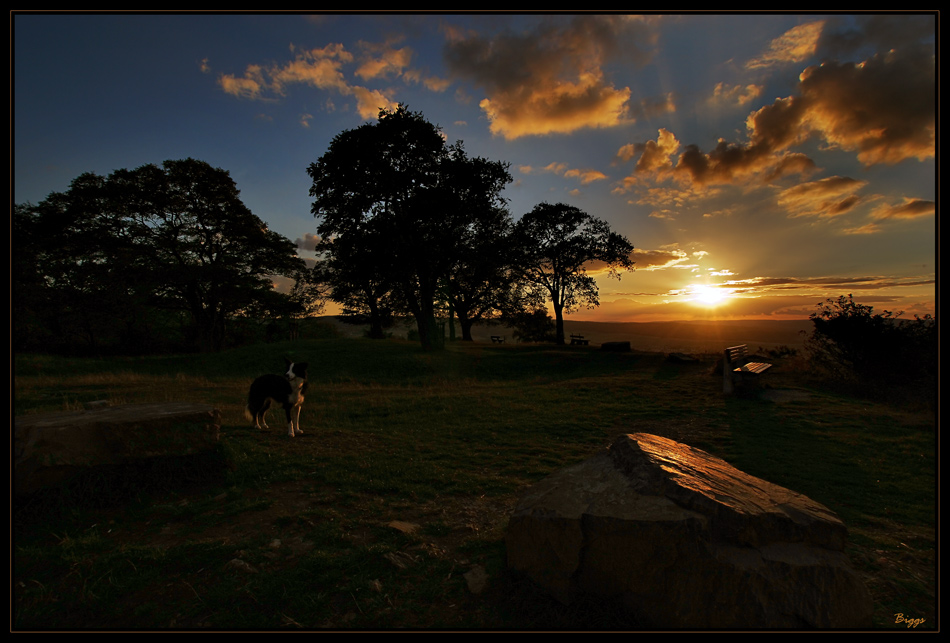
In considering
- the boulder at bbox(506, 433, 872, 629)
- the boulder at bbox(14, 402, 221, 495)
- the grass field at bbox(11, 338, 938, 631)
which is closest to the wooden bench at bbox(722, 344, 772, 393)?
the grass field at bbox(11, 338, 938, 631)

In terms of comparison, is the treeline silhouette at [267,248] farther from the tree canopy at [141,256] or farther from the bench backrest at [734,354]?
the bench backrest at [734,354]

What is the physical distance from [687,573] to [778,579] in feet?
2.10

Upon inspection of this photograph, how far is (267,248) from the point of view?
125ft

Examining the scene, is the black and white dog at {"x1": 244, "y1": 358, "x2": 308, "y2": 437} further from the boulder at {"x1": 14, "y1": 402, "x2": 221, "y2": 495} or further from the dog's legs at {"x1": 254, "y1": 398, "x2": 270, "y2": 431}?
the boulder at {"x1": 14, "y1": 402, "x2": 221, "y2": 495}

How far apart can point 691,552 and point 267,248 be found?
42.5m

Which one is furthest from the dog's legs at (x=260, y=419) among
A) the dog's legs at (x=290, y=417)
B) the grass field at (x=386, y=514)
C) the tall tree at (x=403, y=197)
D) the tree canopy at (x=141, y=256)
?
the tree canopy at (x=141, y=256)

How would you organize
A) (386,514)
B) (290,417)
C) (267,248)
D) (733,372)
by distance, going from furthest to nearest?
(267,248)
(733,372)
(290,417)
(386,514)

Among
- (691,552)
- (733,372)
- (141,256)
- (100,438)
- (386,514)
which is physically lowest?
(386,514)

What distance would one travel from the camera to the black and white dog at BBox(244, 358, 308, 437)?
333 inches

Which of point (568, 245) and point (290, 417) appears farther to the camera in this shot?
point (568, 245)

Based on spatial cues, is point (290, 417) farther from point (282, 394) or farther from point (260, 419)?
point (260, 419)

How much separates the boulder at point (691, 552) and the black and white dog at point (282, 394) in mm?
6445

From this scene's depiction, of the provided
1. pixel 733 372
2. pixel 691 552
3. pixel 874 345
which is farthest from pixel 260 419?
pixel 874 345

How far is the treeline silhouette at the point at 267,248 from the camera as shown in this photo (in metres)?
28.7
